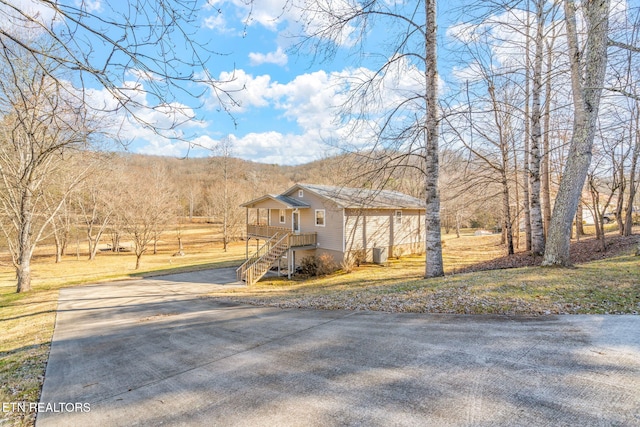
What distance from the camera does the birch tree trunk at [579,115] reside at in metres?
6.49

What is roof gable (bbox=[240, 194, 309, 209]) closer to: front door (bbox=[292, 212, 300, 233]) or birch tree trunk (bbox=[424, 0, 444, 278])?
front door (bbox=[292, 212, 300, 233])

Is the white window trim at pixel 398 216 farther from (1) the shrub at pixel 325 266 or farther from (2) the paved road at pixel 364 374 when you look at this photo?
(2) the paved road at pixel 364 374

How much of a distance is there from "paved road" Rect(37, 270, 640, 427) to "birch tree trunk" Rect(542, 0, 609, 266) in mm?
3807

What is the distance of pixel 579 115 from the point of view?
6.98 metres

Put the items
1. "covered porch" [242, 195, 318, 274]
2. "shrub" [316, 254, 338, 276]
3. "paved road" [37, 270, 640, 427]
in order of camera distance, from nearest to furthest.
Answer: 1. "paved road" [37, 270, 640, 427]
2. "shrub" [316, 254, 338, 276]
3. "covered porch" [242, 195, 318, 274]

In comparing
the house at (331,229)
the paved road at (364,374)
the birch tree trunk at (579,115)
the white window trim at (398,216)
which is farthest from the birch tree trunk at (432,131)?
the white window trim at (398,216)

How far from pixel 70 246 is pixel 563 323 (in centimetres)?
4684

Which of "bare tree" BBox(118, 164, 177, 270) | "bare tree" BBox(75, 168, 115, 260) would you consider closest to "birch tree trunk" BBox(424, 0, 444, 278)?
"bare tree" BBox(118, 164, 177, 270)

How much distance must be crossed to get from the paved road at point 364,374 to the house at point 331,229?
11389mm

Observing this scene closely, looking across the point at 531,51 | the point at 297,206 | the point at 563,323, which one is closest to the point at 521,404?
the point at 563,323

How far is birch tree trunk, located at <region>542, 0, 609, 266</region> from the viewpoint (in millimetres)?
6492

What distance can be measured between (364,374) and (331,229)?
1533 cm

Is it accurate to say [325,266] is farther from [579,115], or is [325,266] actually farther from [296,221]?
[579,115]

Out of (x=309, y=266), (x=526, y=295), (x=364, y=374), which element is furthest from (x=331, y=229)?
(x=364, y=374)
